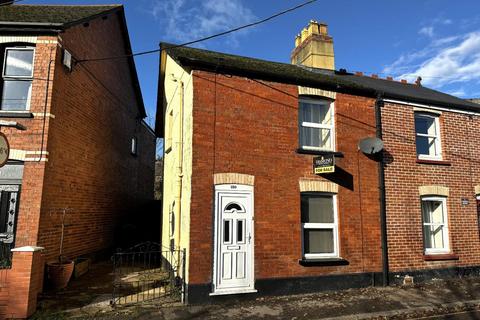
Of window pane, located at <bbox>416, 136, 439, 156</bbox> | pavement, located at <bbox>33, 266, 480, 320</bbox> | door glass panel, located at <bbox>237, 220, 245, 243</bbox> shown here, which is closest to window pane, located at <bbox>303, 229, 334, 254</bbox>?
pavement, located at <bbox>33, 266, 480, 320</bbox>

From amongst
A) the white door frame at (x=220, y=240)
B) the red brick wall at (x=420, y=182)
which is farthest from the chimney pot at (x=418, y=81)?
the white door frame at (x=220, y=240)

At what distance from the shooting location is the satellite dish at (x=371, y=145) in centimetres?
952

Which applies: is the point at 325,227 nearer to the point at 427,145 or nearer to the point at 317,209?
the point at 317,209

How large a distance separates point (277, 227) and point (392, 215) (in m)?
3.69

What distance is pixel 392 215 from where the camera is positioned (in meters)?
9.81

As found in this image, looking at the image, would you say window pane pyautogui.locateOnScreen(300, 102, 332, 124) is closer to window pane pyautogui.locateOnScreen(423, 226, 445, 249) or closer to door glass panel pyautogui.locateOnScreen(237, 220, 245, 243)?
door glass panel pyautogui.locateOnScreen(237, 220, 245, 243)

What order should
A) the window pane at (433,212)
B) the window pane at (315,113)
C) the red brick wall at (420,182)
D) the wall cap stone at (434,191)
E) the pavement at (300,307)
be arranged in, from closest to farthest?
the pavement at (300,307), the window pane at (315,113), the red brick wall at (420,182), the wall cap stone at (434,191), the window pane at (433,212)

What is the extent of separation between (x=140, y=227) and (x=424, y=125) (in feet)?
41.8

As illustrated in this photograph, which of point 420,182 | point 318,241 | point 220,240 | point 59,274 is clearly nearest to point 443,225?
point 420,182

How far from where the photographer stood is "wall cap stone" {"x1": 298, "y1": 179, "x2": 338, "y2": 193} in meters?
8.95

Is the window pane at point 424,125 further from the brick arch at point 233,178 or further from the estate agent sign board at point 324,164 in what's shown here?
the brick arch at point 233,178

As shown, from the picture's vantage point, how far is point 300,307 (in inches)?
295

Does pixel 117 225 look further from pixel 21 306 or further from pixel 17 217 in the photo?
pixel 21 306

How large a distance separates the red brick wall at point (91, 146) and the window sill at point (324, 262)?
6585 millimetres
